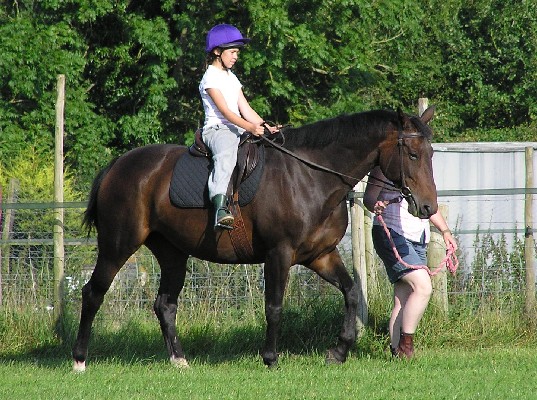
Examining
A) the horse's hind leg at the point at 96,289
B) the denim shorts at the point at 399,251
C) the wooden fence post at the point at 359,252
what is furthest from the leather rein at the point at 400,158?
the horse's hind leg at the point at 96,289

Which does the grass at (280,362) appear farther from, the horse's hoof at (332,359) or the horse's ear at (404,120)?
the horse's ear at (404,120)

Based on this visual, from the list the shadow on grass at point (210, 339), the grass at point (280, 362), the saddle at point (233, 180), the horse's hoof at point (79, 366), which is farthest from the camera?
the shadow on grass at point (210, 339)

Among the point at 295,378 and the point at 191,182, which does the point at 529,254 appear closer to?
the point at 295,378

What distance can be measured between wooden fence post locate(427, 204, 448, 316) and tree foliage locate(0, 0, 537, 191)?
11.5 m

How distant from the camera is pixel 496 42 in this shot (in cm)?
3152

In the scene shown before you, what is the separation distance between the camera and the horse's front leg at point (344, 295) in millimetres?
9078

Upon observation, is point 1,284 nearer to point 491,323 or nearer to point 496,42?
point 491,323

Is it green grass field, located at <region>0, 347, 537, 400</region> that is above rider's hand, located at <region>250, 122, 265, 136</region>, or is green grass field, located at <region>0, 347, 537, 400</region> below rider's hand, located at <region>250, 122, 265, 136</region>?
below

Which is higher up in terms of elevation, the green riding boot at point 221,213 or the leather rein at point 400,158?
the leather rein at point 400,158

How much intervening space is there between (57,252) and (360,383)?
14.7ft

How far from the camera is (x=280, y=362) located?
9.36 m

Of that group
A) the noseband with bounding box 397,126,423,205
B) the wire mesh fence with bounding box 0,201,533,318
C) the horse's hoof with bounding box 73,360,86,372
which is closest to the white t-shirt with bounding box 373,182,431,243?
the noseband with bounding box 397,126,423,205

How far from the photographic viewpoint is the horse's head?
27.8ft

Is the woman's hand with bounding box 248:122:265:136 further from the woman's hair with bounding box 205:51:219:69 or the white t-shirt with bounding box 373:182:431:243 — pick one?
the white t-shirt with bounding box 373:182:431:243
